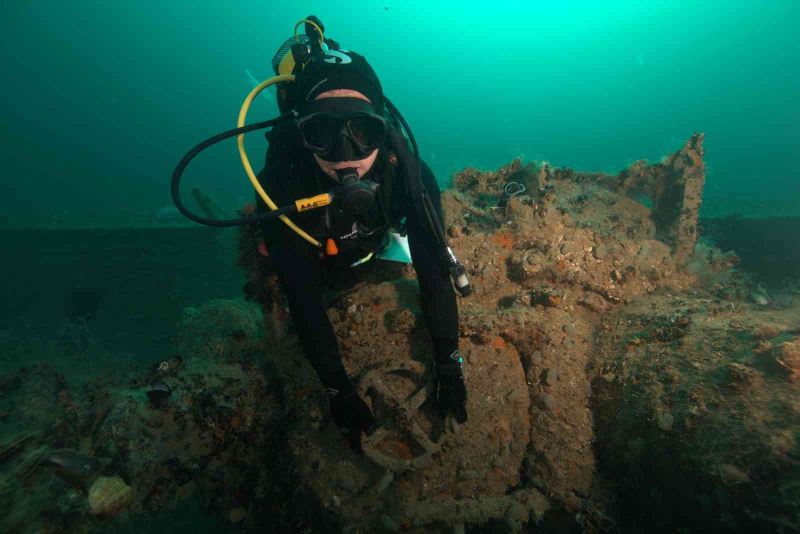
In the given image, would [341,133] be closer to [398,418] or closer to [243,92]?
[398,418]

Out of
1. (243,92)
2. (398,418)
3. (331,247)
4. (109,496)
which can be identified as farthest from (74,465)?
(243,92)

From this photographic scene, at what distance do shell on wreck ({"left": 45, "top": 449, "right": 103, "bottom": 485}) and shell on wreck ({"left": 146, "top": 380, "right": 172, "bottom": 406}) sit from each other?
47cm

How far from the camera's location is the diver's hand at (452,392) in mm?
2523

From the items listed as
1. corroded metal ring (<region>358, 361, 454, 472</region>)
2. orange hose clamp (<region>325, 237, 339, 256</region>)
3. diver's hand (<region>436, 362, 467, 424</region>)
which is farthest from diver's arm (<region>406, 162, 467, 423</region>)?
orange hose clamp (<region>325, 237, 339, 256</region>)

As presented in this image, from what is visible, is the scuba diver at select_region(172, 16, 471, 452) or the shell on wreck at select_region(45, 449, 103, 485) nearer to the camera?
the shell on wreck at select_region(45, 449, 103, 485)

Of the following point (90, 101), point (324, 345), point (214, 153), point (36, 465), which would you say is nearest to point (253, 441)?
point (324, 345)

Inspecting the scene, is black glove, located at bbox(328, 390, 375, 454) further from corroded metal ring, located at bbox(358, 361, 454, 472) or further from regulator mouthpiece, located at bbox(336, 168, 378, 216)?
regulator mouthpiece, located at bbox(336, 168, 378, 216)

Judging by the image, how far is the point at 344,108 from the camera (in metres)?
2.79

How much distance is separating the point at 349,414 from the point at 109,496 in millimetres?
1648

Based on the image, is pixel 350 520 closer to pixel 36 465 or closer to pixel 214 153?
pixel 36 465

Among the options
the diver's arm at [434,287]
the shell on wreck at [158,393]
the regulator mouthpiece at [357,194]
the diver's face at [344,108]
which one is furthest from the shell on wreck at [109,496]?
the diver's face at [344,108]

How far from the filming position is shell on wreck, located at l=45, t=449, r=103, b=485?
89.3 inches

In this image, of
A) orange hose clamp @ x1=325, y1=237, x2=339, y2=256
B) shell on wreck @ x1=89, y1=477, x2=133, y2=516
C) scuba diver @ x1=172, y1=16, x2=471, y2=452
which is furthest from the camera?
orange hose clamp @ x1=325, y1=237, x2=339, y2=256

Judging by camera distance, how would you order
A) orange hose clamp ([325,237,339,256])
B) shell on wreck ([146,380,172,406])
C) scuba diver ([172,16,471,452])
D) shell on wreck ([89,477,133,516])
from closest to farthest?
shell on wreck ([89,477,133,516]) < scuba diver ([172,16,471,452]) < shell on wreck ([146,380,172,406]) < orange hose clamp ([325,237,339,256])
